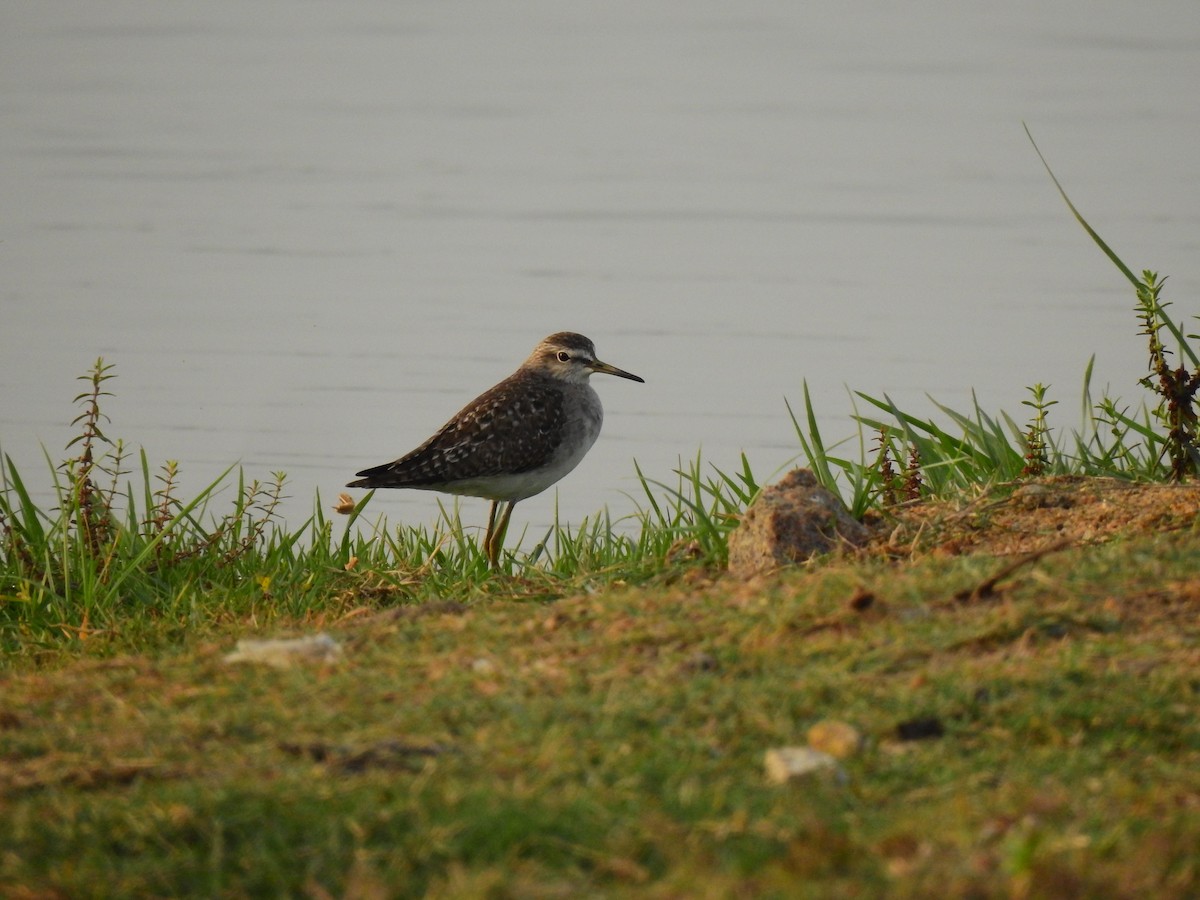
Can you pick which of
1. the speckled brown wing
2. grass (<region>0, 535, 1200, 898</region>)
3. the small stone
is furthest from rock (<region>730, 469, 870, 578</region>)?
the speckled brown wing

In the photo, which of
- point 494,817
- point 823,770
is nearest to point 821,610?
point 823,770

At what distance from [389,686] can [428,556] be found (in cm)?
296

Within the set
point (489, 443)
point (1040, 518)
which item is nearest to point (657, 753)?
point (1040, 518)

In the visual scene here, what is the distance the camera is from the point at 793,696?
4172 mm

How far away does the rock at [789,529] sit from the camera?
5781mm

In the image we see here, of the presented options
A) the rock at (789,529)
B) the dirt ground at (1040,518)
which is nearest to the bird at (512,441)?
the rock at (789,529)

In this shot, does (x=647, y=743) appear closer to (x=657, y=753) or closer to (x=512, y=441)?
(x=657, y=753)

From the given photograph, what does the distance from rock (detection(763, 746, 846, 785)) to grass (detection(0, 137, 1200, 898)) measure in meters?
0.04

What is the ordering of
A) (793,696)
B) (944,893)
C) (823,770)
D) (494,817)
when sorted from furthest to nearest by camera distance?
(793,696), (823,770), (494,817), (944,893)

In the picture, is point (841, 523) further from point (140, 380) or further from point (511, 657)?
point (140, 380)

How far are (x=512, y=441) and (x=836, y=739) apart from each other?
200 inches

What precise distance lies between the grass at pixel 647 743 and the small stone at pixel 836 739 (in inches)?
1.1

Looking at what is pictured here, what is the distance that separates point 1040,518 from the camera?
6.11 meters

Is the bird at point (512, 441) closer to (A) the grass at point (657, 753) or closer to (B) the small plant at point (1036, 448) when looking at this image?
(B) the small plant at point (1036, 448)
